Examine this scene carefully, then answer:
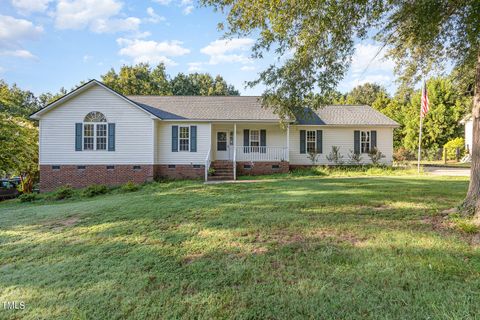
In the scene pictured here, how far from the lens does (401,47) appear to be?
24.7 ft

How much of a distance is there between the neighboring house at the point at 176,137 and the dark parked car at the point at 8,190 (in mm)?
3548

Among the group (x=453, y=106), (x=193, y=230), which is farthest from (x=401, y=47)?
(x=453, y=106)

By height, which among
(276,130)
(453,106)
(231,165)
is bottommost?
(231,165)

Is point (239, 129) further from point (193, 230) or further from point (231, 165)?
point (193, 230)

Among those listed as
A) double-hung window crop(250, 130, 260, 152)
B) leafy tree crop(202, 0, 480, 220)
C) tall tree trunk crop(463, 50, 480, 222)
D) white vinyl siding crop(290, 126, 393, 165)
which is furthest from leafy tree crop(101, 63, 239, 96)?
tall tree trunk crop(463, 50, 480, 222)

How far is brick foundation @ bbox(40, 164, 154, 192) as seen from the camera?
14031 mm

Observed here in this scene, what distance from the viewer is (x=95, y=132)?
14.2m

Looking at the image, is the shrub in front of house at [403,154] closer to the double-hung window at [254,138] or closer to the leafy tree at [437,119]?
the leafy tree at [437,119]

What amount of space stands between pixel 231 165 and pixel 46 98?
127ft

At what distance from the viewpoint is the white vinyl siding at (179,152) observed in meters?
15.2

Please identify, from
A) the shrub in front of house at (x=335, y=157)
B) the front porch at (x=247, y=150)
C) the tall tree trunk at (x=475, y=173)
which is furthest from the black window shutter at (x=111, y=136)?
the tall tree trunk at (x=475, y=173)

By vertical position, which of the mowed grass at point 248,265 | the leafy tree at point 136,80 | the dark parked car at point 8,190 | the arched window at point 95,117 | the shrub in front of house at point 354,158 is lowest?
the dark parked car at point 8,190

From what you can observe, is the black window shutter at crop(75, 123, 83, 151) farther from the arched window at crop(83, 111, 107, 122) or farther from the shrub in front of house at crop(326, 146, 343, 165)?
the shrub in front of house at crop(326, 146, 343, 165)

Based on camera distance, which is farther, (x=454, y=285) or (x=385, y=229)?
(x=385, y=229)
